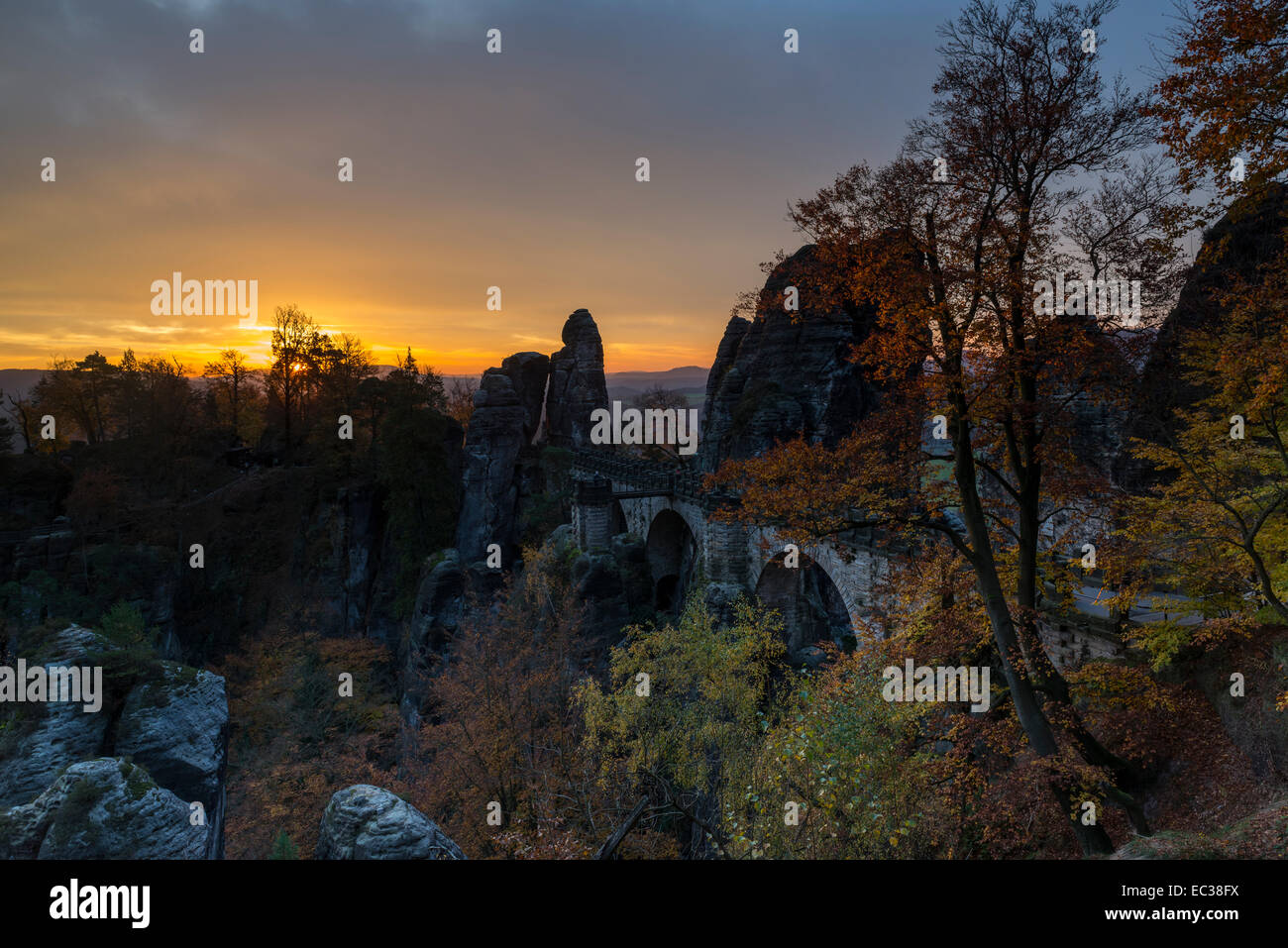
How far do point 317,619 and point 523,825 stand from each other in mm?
31922

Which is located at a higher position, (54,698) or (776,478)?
(776,478)

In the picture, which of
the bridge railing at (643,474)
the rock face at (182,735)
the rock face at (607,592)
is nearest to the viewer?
the rock face at (182,735)

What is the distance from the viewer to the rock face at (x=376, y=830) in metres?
Answer: 5.49

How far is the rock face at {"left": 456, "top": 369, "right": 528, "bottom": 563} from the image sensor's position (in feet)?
145

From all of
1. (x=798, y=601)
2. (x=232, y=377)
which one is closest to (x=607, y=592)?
(x=798, y=601)

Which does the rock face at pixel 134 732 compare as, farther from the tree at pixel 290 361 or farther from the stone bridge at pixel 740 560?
the tree at pixel 290 361

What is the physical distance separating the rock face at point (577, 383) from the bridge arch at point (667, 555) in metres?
20.0

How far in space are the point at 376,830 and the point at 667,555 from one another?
33198 millimetres

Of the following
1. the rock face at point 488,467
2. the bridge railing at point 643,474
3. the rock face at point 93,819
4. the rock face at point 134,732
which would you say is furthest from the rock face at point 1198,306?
the rock face at point 488,467

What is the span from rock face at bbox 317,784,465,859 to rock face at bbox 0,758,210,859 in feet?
10.1

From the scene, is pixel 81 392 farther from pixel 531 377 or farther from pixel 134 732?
pixel 134 732
